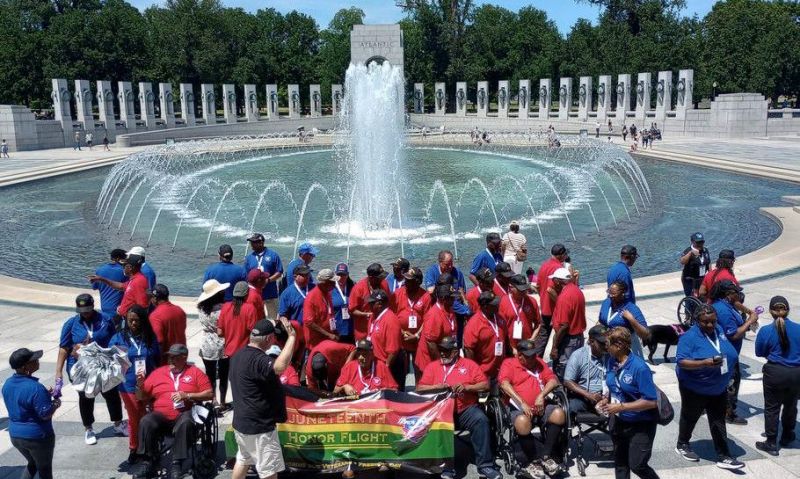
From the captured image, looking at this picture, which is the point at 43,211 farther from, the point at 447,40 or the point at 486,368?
the point at 447,40

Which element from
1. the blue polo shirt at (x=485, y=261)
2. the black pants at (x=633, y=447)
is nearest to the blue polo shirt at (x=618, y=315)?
the black pants at (x=633, y=447)

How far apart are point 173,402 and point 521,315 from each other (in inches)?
159

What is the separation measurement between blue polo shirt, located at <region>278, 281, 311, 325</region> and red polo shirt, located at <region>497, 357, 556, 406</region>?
288 centimetres

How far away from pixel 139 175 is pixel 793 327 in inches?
1228

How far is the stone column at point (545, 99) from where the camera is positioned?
62625mm

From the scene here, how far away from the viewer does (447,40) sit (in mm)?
81062

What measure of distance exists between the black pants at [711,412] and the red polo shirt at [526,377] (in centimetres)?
135

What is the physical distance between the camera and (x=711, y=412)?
6.63 meters

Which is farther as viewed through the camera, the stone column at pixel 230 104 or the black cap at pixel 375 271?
the stone column at pixel 230 104

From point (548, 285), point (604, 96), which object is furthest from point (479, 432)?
point (604, 96)

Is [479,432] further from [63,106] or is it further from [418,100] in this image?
[418,100]

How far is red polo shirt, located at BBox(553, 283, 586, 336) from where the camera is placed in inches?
313

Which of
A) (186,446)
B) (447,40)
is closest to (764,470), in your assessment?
(186,446)

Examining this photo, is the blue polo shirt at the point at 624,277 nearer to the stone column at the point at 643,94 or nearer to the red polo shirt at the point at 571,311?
the red polo shirt at the point at 571,311
